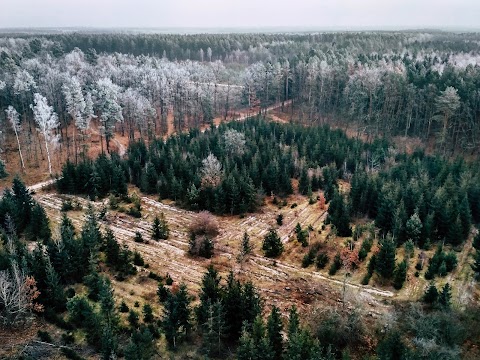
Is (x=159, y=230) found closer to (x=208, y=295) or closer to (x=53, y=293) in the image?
(x=53, y=293)

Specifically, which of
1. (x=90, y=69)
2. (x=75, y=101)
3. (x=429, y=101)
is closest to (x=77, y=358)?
(x=75, y=101)

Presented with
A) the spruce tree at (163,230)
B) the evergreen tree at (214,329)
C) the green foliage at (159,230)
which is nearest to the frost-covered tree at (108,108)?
the spruce tree at (163,230)

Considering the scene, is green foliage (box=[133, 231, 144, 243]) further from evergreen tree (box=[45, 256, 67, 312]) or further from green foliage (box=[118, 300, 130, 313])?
evergreen tree (box=[45, 256, 67, 312])

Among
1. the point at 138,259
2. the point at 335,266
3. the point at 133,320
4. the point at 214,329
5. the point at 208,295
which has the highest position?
the point at 208,295

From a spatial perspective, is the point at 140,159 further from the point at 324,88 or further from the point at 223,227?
the point at 324,88

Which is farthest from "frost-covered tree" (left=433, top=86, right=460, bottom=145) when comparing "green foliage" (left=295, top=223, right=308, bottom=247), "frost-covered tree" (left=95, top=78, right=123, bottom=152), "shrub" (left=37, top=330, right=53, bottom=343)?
"shrub" (left=37, top=330, right=53, bottom=343)

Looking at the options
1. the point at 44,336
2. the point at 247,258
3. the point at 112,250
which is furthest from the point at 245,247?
the point at 44,336

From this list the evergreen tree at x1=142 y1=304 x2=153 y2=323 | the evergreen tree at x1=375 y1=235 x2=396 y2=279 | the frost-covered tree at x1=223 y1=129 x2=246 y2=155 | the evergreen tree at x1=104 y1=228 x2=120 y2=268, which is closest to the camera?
the evergreen tree at x1=142 y1=304 x2=153 y2=323
